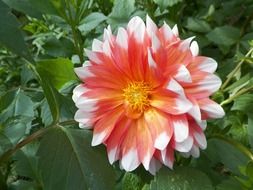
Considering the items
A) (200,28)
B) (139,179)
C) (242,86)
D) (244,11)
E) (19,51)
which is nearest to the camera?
(19,51)

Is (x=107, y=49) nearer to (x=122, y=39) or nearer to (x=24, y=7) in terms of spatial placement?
(x=122, y=39)

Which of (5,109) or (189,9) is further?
(189,9)

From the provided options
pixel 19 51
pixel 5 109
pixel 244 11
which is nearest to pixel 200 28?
pixel 244 11

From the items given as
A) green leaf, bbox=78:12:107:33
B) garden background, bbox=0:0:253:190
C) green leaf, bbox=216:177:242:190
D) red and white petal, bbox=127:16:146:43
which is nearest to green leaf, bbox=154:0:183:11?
garden background, bbox=0:0:253:190

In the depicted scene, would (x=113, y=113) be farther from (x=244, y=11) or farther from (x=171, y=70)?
(x=244, y=11)

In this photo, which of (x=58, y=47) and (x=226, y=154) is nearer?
(x=226, y=154)

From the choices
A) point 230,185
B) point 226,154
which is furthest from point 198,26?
→ point 230,185
